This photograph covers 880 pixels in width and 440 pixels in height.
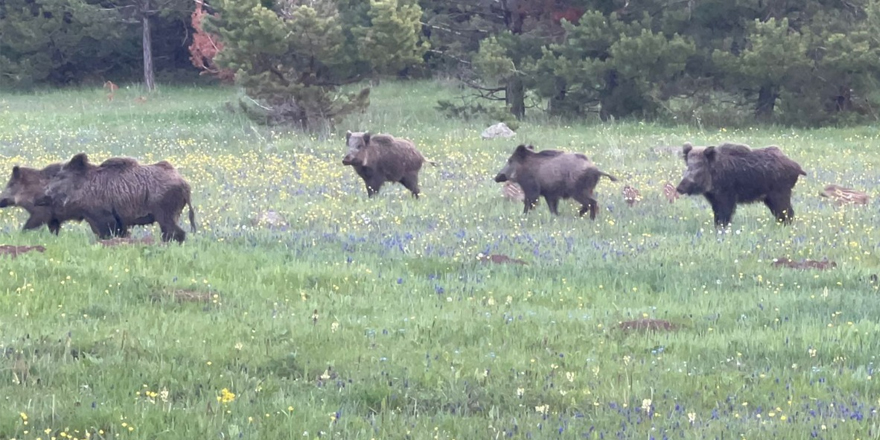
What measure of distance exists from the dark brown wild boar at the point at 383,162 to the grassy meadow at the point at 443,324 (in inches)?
15.5

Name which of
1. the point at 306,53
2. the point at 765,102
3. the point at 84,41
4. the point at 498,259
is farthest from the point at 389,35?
the point at 84,41

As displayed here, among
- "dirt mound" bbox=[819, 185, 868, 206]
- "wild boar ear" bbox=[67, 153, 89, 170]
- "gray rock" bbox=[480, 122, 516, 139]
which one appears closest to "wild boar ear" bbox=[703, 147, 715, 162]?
"dirt mound" bbox=[819, 185, 868, 206]

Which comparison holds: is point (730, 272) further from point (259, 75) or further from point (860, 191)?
point (259, 75)

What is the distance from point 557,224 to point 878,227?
412 centimetres

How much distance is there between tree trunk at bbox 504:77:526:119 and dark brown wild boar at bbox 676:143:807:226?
63.2 feet

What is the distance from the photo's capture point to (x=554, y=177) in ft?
51.6

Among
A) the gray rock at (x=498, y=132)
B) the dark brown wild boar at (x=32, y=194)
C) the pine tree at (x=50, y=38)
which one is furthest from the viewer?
the pine tree at (x=50, y=38)

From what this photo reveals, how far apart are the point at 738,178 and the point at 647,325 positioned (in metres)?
6.42

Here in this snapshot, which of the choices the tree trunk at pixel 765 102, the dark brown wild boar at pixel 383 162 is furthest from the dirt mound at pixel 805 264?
the tree trunk at pixel 765 102

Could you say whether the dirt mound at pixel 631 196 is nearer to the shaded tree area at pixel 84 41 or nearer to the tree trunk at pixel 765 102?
the tree trunk at pixel 765 102

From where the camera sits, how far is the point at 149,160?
22766 millimetres

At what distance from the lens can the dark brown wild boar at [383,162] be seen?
17922mm

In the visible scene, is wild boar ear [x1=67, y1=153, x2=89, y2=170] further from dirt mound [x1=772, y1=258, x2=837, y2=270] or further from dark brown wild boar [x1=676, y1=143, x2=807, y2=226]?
dirt mound [x1=772, y1=258, x2=837, y2=270]

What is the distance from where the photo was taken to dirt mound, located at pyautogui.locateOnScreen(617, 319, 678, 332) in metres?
8.72
